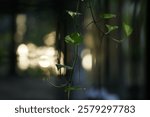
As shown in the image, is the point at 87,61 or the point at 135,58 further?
the point at 135,58

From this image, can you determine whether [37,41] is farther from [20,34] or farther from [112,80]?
[112,80]

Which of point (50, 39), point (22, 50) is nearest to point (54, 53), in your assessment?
point (50, 39)

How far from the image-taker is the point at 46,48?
2250mm

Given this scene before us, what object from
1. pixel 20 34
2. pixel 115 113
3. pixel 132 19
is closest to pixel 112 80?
pixel 132 19

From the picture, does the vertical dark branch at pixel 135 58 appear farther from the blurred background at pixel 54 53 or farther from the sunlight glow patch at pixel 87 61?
the sunlight glow patch at pixel 87 61

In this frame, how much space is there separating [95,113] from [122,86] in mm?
836

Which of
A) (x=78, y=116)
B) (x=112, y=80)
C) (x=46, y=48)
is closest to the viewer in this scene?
(x=78, y=116)

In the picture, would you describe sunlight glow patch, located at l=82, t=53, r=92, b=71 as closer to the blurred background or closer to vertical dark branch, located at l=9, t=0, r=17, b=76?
the blurred background

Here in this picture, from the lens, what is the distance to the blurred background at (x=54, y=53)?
2254 mm

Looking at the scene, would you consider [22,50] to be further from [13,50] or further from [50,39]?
[50,39]

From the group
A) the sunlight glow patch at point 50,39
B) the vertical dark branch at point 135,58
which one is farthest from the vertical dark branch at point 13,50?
the vertical dark branch at point 135,58

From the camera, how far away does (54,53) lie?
222 cm

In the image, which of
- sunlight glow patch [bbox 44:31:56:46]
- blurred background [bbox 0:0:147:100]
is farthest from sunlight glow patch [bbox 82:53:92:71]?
sunlight glow patch [bbox 44:31:56:46]

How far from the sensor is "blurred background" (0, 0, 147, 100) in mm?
2254
